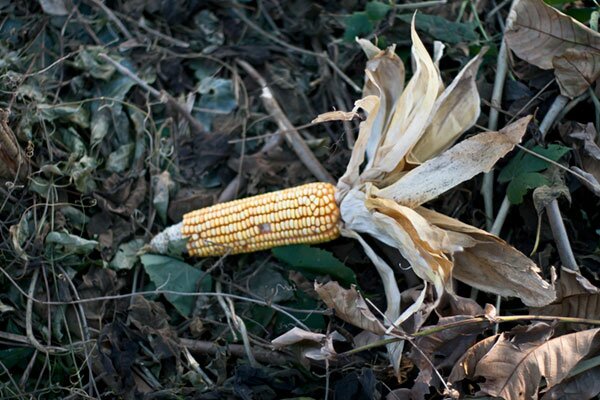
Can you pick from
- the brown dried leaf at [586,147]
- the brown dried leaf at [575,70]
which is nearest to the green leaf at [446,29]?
the brown dried leaf at [575,70]

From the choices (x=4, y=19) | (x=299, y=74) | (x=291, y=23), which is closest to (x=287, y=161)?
(x=299, y=74)

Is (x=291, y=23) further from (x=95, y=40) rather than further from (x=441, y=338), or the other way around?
(x=441, y=338)

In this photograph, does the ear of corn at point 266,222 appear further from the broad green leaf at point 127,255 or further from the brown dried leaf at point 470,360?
the brown dried leaf at point 470,360

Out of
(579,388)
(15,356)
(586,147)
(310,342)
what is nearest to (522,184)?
(586,147)

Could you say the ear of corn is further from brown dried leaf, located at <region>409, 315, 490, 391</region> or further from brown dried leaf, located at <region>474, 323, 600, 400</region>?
brown dried leaf, located at <region>474, 323, 600, 400</region>

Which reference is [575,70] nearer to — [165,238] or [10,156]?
[165,238]

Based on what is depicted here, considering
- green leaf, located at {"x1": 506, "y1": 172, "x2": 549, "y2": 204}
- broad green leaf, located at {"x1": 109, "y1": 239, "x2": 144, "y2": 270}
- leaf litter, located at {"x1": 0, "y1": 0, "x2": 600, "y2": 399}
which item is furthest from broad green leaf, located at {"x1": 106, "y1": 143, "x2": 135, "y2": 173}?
green leaf, located at {"x1": 506, "y1": 172, "x2": 549, "y2": 204}
